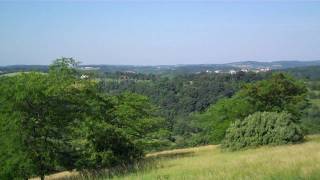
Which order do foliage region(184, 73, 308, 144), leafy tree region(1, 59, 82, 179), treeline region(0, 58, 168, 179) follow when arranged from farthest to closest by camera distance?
1. foliage region(184, 73, 308, 144)
2. leafy tree region(1, 59, 82, 179)
3. treeline region(0, 58, 168, 179)

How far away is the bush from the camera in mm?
32344

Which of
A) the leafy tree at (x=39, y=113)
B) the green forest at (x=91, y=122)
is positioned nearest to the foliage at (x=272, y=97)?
the green forest at (x=91, y=122)

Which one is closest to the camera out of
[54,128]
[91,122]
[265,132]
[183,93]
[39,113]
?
[39,113]

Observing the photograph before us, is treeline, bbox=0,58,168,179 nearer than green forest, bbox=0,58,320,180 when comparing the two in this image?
Yes

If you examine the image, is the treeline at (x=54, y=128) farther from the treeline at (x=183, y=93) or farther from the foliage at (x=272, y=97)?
the treeline at (x=183, y=93)

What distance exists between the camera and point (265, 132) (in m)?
33.3

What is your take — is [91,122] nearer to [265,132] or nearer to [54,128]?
[54,128]

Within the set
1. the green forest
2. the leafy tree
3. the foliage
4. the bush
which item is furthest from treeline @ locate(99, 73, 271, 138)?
the leafy tree

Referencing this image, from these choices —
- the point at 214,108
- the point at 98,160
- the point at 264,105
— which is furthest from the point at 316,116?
the point at 98,160

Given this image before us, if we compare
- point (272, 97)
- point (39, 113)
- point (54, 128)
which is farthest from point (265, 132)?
point (39, 113)

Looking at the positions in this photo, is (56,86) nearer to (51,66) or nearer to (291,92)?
(51,66)

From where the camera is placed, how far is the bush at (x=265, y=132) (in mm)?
32344

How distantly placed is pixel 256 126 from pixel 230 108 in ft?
73.1

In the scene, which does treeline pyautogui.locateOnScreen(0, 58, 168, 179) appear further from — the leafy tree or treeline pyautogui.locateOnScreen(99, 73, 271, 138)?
treeline pyautogui.locateOnScreen(99, 73, 271, 138)
